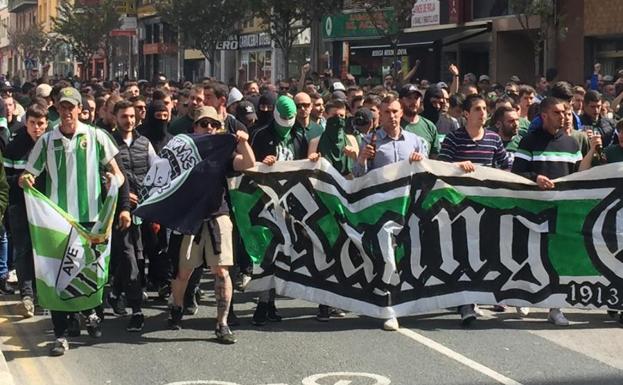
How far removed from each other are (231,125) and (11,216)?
2163mm

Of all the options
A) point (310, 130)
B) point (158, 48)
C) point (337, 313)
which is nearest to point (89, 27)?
point (158, 48)

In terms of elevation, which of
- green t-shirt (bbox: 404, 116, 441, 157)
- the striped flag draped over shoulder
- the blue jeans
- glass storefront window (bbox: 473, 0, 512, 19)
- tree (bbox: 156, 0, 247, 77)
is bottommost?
the blue jeans

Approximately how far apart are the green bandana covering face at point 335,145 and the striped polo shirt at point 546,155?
1484 millimetres

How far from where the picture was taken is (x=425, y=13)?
33.2 m

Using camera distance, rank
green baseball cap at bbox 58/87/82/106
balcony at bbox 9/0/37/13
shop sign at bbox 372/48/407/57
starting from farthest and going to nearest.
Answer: balcony at bbox 9/0/37/13 → shop sign at bbox 372/48/407/57 → green baseball cap at bbox 58/87/82/106

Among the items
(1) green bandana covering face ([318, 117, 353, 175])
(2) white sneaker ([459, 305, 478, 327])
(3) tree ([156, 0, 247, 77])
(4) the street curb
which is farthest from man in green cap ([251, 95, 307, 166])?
(3) tree ([156, 0, 247, 77])

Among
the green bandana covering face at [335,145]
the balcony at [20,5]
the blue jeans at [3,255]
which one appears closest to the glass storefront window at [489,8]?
the green bandana covering face at [335,145]

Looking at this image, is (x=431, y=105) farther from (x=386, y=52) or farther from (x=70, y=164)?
(x=386, y=52)

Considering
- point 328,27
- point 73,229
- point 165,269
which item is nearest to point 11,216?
point 165,269

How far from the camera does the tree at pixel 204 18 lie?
37.9 metres

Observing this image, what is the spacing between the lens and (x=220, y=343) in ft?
25.8

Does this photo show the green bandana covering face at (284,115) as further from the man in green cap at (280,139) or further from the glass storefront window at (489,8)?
the glass storefront window at (489,8)

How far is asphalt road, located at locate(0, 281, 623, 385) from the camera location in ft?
22.5

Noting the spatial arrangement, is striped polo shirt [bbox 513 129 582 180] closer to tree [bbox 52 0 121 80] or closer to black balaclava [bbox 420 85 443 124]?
black balaclava [bbox 420 85 443 124]
